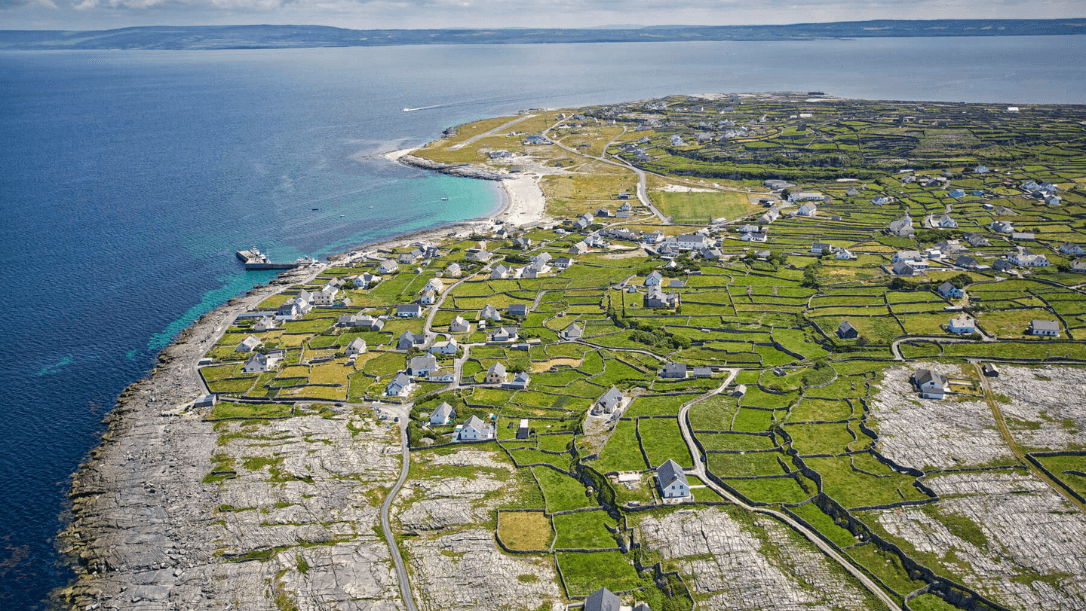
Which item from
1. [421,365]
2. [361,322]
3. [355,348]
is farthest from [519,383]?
[361,322]

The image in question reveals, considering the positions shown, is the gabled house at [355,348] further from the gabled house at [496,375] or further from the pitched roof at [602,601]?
the pitched roof at [602,601]

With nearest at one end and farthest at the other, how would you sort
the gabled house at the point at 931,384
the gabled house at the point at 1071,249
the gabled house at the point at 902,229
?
the gabled house at the point at 931,384, the gabled house at the point at 1071,249, the gabled house at the point at 902,229

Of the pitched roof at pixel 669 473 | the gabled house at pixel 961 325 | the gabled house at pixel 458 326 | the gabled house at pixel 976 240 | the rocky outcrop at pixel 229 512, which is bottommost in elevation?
the rocky outcrop at pixel 229 512

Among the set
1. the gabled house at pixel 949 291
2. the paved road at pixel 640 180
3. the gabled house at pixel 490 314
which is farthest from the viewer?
the paved road at pixel 640 180

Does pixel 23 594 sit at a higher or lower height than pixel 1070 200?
lower

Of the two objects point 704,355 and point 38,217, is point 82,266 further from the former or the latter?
point 704,355

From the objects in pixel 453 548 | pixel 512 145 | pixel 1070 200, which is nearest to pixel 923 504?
pixel 453 548

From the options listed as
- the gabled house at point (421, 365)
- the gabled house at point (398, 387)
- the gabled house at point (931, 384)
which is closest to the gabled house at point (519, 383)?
the gabled house at point (421, 365)

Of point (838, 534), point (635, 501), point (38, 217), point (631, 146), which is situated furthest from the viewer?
point (631, 146)
